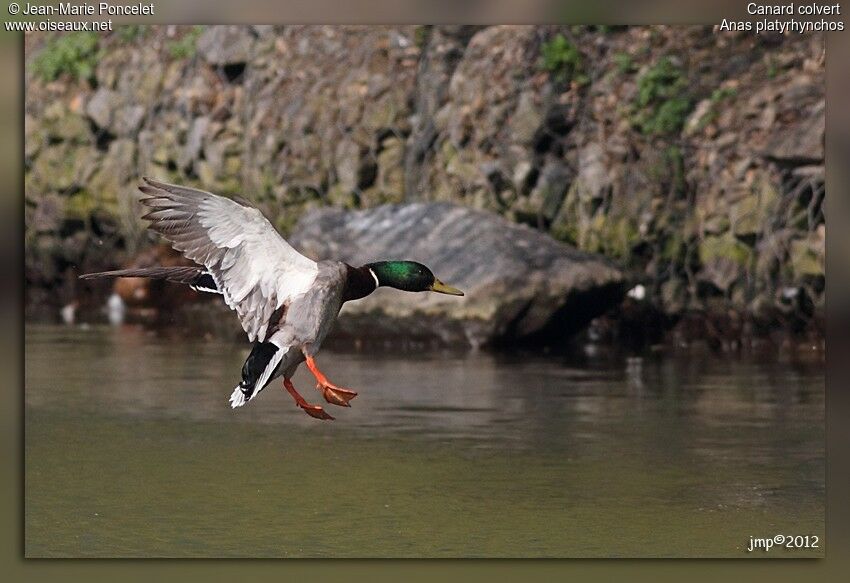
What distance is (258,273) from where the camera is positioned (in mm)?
4820

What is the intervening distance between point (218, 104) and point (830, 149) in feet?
17.3

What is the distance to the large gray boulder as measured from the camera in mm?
8695

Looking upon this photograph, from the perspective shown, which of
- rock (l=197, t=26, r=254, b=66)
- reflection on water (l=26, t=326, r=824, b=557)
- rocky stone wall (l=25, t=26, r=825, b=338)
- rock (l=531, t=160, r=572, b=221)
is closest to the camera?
reflection on water (l=26, t=326, r=824, b=557)

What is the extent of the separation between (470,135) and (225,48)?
1.56 metres

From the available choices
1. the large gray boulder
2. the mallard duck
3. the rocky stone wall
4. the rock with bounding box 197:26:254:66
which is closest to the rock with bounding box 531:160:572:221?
the rocky stone wall

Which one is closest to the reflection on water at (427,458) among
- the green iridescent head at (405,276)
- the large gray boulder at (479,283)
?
the large gray boulder at (479,283)

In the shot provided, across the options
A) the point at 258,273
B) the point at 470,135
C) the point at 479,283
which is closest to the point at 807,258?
the point at 479,283

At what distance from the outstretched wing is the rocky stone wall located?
4507mm

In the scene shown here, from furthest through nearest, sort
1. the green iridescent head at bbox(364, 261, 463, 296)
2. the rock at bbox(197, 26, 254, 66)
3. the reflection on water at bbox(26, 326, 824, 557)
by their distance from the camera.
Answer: the rock at bbox(197, 26, 254, 66), the reflection on water at bbox(26, 326, 824, 557), the green iridescent head at bbox(364, 261, 463, 296)

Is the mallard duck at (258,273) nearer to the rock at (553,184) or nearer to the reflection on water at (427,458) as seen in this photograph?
the reflection on water at (427,458)

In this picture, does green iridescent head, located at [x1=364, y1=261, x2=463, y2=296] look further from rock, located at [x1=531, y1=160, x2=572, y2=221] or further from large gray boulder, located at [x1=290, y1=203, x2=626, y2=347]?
rock, located at [x1=531, y1=160, x2=572, y2=221]

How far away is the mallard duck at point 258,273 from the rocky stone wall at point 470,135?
4.49m

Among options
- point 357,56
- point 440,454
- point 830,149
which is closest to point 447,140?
point 357,56

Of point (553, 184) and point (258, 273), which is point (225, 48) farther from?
point (258, 273)
